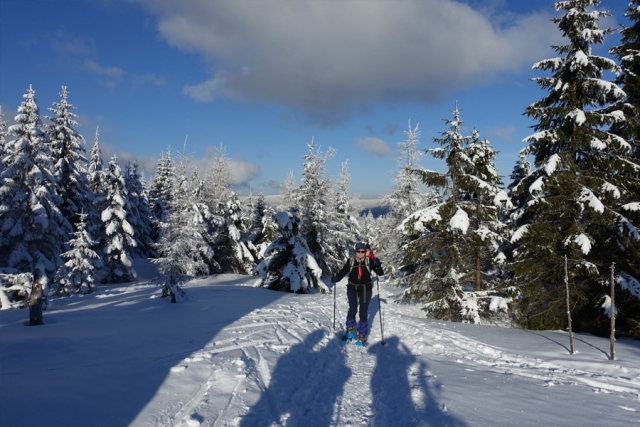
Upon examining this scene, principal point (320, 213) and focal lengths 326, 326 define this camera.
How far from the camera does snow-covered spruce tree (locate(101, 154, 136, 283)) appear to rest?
26891mm

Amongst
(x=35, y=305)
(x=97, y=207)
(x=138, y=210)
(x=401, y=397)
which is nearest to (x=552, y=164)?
(x=401, y=397)

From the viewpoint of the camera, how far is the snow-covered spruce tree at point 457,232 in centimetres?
1285

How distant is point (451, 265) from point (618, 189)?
5.82 m

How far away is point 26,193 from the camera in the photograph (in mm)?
19922

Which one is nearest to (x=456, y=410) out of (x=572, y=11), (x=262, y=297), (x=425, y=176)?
(x=425, y=176)

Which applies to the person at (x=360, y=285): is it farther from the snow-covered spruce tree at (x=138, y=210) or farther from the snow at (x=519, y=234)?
the snow-covered spruce tree at (x=138, y=210)

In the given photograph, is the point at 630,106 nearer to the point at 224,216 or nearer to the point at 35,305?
the point at 35,305

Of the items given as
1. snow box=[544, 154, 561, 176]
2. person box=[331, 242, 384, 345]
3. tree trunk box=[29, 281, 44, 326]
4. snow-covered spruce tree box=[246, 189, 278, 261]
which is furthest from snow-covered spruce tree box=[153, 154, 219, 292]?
snow box=[544, 154, 561, 176]

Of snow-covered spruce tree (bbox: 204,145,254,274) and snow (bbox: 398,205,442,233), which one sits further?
snow-covered spruce tree (bbox: 204,145,254,274)

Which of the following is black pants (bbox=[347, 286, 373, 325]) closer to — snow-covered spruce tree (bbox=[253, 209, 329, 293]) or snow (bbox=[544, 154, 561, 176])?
snow (bbox=[544, 154, 561, 176])

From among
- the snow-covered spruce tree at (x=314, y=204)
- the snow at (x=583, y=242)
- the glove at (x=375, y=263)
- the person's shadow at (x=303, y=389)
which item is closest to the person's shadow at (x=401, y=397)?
the person's shadow at (x=303, y=389)

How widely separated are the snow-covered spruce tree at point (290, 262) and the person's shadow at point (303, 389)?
1135 cm

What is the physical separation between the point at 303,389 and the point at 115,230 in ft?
89.1

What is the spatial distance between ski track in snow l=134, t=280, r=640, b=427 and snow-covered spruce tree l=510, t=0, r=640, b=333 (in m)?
4.65
